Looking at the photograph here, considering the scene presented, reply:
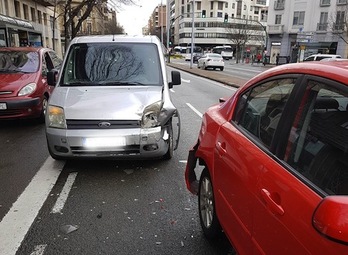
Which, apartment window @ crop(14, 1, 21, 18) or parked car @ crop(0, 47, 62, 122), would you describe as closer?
parked car @ crop(0, 47, 62, 122)

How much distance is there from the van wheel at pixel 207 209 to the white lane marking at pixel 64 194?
1526 mm

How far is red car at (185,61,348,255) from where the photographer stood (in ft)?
5.19

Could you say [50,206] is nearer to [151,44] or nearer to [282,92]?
[282,92]

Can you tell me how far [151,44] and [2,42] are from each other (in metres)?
19.9

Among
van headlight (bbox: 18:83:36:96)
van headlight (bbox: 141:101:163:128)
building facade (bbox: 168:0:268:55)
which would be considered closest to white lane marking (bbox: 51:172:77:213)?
van headlight (bbox: 141:101:163:128)

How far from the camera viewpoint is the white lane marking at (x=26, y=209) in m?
3.18

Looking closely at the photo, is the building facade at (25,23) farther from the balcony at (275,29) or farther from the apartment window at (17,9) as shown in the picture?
the balcony at (275,29)

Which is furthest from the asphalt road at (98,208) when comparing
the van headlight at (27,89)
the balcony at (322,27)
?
the balcony at (322,27)

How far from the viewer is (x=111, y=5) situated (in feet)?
88.4

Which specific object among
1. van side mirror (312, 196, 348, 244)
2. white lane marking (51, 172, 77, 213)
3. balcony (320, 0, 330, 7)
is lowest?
white lane marking (51, 172, 77, 213)

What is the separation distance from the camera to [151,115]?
479 cm

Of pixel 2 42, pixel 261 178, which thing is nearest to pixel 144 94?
pixel 261 178

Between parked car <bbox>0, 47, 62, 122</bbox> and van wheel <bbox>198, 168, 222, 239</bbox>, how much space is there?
207 inches

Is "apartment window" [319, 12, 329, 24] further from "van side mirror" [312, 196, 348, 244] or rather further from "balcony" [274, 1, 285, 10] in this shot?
"van side mirror" [312, 196, 348, 244]
